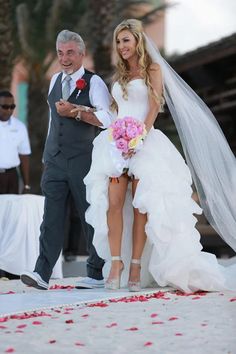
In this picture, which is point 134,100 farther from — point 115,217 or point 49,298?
point 49,298

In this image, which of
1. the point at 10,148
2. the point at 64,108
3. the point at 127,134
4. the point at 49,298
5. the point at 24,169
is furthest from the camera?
the point at 24,169

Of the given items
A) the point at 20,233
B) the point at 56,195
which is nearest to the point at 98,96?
the point at 56,195

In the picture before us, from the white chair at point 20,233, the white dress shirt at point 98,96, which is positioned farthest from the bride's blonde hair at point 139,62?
the white chair at point 20,233

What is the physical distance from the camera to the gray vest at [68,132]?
757 centimetres

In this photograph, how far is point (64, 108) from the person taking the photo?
7320mm

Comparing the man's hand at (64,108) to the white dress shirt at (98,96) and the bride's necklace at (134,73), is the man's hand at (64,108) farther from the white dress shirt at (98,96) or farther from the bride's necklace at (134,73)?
the bride's necklace at (134,73)

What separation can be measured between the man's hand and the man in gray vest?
118mm

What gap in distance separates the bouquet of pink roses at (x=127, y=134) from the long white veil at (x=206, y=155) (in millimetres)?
536

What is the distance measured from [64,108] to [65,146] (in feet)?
1.25

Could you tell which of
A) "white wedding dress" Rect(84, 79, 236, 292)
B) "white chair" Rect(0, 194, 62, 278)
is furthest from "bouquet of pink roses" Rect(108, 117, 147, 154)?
"white chair" Rect(0, 194, 62, 278)

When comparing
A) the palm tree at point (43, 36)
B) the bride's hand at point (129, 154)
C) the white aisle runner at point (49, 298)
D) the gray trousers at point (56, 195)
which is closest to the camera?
the white aisle runner at point (49, 298)

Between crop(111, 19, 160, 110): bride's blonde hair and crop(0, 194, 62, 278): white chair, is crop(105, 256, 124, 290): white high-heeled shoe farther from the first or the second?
crop(0, 194, 62, 278): white chair

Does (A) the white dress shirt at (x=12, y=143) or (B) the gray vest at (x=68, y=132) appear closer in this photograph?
(B) the gray vest at (x=68, y=132)

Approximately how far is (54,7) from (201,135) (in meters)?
18.1
